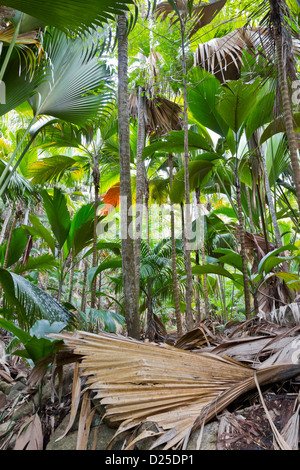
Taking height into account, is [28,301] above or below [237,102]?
below

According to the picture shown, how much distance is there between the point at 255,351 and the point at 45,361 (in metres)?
1.14

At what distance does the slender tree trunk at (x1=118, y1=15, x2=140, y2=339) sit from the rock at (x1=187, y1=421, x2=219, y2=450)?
3.70 feet

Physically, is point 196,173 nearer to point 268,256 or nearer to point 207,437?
point 268,256

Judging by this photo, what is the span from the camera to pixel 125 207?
250 cm

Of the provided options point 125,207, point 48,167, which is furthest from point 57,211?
point 48,167

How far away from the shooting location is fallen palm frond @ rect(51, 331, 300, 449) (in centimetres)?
126

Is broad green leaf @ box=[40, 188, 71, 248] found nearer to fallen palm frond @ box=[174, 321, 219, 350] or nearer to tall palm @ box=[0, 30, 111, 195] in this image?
tall palm @ box=[0, 30, 111, 195]

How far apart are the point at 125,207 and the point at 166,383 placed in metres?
1.46

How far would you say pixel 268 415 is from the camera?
118cm

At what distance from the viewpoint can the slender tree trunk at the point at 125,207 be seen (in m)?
2.39

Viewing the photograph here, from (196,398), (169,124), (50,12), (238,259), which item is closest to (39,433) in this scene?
(196,398)

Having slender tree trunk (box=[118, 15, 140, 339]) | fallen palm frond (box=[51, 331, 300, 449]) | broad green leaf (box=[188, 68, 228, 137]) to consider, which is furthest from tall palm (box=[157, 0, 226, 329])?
fallen palm frond (box=[51, 331, 300, 449])

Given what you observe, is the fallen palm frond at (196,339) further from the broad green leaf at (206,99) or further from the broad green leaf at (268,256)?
the broad green leaf at (206,99)
